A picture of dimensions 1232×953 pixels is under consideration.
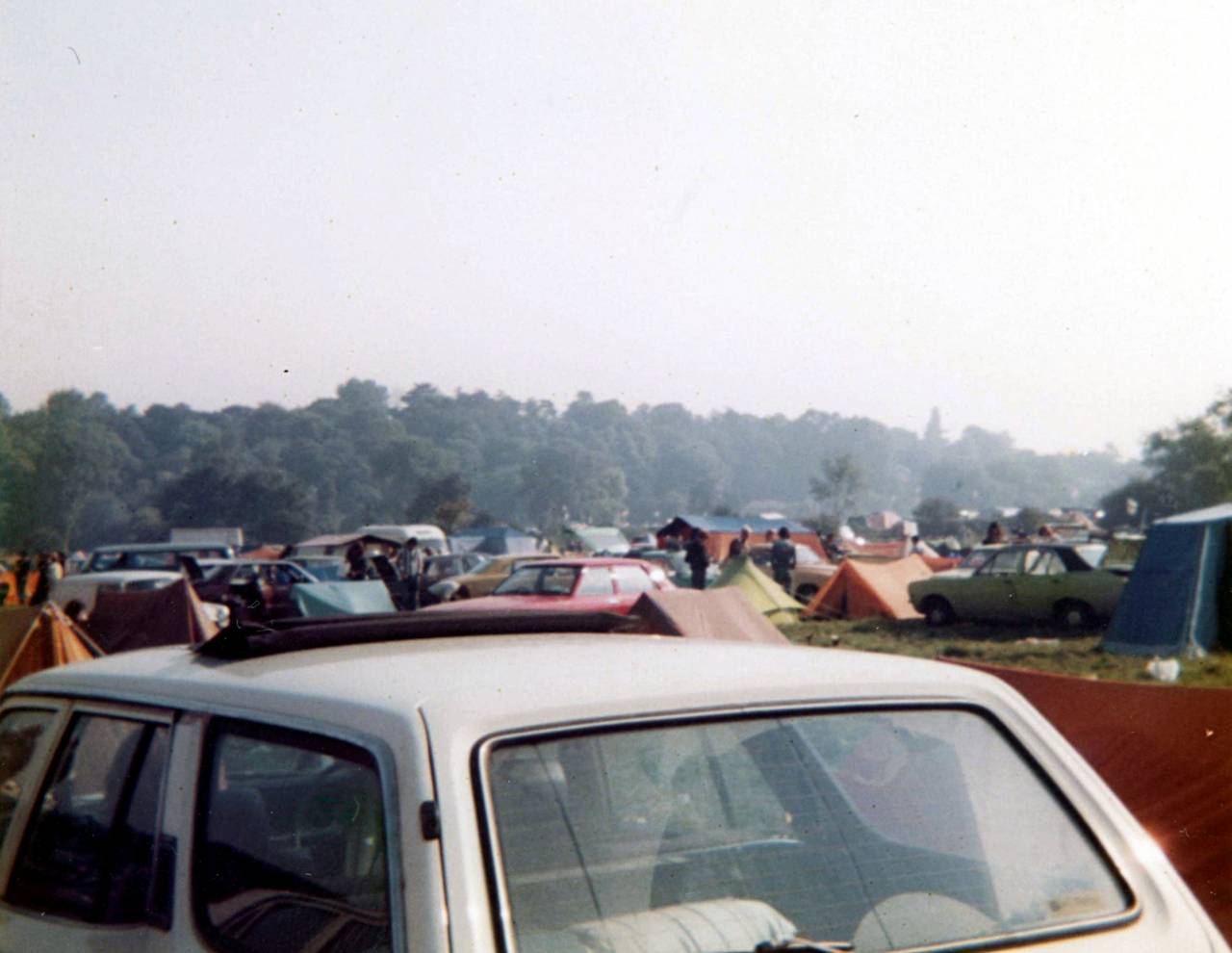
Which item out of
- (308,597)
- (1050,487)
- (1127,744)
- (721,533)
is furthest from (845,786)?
(1050,487)

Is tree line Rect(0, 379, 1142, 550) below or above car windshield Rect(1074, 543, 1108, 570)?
below

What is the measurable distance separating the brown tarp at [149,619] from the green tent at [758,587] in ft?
31.7

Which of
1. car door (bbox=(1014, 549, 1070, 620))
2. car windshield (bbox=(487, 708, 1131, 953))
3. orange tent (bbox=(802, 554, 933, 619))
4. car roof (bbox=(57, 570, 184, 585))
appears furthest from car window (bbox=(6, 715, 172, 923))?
car roof (bbox=(57, 570, 184, 585))

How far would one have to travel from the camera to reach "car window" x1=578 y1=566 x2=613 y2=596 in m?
16.7

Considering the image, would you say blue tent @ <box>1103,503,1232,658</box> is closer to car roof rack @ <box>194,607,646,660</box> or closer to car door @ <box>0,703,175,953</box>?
car roof rack @ <box>194,607,646,660</box>

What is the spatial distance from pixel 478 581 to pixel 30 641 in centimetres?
1449

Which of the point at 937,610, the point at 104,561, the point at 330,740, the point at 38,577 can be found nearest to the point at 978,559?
the point at 937,610

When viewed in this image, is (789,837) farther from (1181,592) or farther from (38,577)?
(38,577)

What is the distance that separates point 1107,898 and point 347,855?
4.18 ft

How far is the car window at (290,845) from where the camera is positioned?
1.96 meters

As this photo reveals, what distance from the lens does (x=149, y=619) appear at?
12125 mm

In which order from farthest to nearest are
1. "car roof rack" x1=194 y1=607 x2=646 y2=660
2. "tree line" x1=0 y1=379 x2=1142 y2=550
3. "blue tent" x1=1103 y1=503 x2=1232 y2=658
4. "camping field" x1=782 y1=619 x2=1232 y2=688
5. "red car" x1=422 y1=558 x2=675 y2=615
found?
"tree line" x1=0 y1=379 x2=1142 y2=550, "red car" x1=422 y1=558 x2=675 y2=615, "blue tent" x1=1103 y1=503 x2=1232 y2=658, "camping field" x1=782 y1=619 x2=1232 y2=688, "car roof rack" x1=194 y1=607 x2=646 y2=660

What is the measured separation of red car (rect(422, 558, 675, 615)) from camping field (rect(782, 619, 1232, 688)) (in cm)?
253

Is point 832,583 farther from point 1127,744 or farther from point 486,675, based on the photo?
point 486,675
